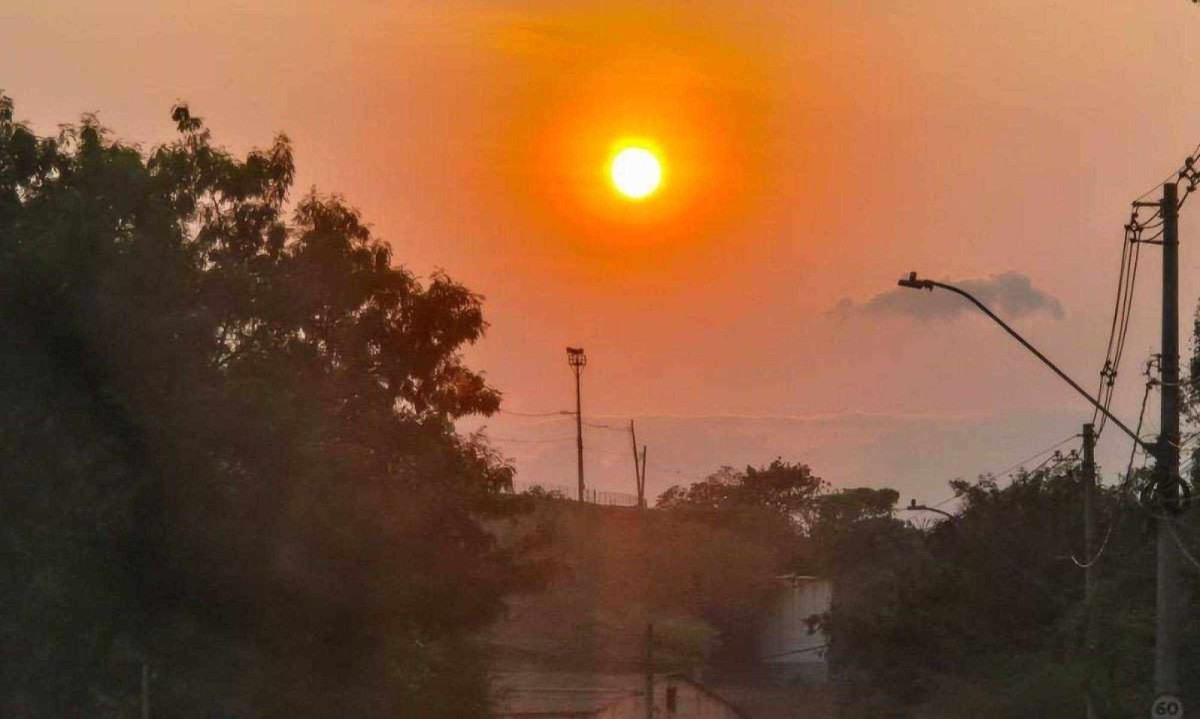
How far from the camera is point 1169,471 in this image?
21.9 m

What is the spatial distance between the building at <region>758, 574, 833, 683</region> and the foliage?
54110 millimetres

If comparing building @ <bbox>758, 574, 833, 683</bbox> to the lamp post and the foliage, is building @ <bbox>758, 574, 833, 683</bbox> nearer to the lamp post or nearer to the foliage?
the foliage

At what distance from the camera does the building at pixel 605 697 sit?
68438 millimetres

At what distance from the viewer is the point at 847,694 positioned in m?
64.4

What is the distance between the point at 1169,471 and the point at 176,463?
565 inches

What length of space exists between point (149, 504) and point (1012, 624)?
123ft

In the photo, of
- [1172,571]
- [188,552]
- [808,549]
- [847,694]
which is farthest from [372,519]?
[808,549]

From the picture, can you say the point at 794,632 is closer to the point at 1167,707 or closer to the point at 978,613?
the point at 978,613

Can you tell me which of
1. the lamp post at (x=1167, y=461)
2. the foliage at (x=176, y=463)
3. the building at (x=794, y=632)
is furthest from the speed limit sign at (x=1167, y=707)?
the building at (x=794, y=632)

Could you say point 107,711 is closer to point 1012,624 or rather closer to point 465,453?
point 465,453

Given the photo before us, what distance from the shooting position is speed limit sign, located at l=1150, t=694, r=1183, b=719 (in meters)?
20.8

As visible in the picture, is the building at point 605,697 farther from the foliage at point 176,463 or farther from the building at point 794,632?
the foliage at point 176,463

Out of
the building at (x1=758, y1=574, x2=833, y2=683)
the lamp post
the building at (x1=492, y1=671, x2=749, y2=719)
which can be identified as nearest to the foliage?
the lamp post

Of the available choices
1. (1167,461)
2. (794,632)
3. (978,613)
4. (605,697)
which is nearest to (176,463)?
(1167,461)
